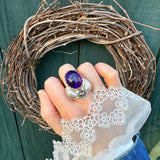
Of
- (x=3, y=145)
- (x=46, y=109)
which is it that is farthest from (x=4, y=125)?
(x=46, y=109)

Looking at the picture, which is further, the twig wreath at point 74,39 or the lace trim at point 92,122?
the twig wreath at point 74,39

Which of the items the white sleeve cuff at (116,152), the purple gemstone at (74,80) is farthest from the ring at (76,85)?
the white sleeve cuff at (116,152)

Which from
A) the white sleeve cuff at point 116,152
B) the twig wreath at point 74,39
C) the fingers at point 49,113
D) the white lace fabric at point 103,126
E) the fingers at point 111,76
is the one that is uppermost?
the twig wreath at point 74,39

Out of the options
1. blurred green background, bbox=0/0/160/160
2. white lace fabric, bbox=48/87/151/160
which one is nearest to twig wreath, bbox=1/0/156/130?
blurred green background, bbox=0/0/160/160

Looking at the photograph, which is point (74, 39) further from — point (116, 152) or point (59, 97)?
point (116, 152)

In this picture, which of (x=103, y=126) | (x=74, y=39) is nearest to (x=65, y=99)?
(x=103, y=126)

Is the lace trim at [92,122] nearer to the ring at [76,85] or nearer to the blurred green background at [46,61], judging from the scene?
the ring at [76,85]

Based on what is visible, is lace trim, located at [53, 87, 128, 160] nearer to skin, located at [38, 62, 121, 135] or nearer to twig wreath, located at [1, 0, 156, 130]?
skin, located at [38, 62, 121, 135]
